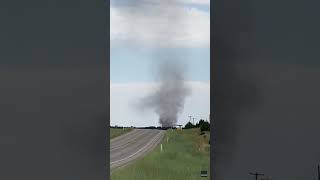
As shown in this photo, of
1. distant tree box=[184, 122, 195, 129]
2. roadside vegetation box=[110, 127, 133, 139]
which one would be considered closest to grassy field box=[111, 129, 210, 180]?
distant tree box=[184, 122, 195, 129]

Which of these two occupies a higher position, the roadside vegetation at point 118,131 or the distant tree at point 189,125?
the distant tree at point 189,125

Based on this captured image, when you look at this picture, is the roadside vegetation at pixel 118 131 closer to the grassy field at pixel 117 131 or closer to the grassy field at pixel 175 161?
the grassy field at pixel 117 131

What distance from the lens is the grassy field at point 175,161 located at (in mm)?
3021

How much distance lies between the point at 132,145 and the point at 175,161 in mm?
349

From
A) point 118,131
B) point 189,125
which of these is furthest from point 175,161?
point 118,131

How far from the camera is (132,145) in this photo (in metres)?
3.08

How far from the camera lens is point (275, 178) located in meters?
2.72

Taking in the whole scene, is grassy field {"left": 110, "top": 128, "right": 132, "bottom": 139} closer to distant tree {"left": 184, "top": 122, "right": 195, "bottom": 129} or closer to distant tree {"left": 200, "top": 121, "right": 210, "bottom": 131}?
distant tree {"left": 184, "top": 122, "right": 195, "bottom": 129}

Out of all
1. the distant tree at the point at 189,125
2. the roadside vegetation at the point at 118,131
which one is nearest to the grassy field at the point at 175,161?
the distant tree at the point at 189,125

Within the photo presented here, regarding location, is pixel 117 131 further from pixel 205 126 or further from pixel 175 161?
pixel 205 126

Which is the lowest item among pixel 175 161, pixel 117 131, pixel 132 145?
pixel 175 161

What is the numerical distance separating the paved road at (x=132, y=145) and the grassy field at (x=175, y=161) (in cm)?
5

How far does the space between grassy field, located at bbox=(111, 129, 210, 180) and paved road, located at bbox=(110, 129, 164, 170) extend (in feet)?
0.16
